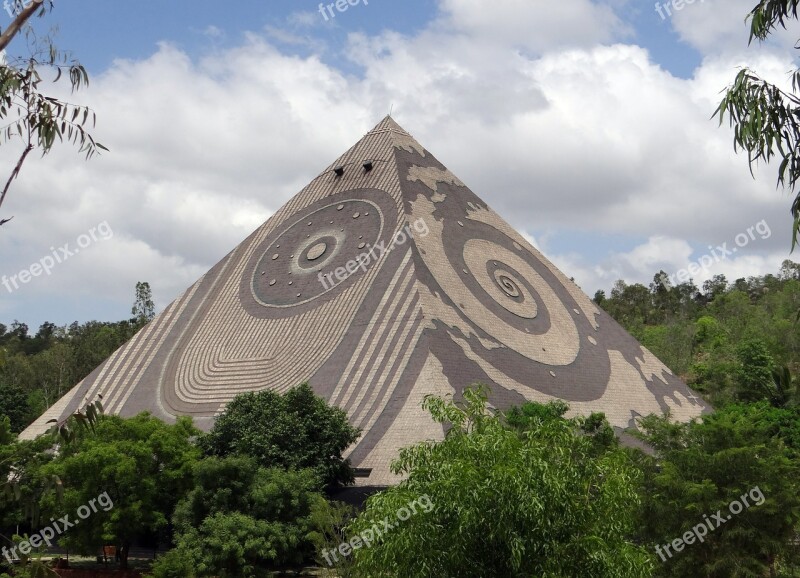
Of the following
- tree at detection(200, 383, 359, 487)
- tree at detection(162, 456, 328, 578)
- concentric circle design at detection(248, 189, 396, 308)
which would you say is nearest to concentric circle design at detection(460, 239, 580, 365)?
concentric circle design at detection(248, 189, 396, 308)

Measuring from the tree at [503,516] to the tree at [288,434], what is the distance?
11453 millimetres

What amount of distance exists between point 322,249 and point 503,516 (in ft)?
79.2

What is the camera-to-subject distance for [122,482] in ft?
67.5

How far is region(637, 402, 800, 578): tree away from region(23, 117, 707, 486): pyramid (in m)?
8.16

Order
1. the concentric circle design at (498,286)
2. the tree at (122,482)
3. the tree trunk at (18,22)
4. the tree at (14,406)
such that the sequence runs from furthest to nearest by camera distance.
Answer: the tree at (14,406) < the concentric circle design at (498,286) < the tree at (122,482) < the tree trunk at (18,22)

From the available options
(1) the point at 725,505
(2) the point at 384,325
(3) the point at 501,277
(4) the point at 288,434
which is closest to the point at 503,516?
(1) the point at 725,505

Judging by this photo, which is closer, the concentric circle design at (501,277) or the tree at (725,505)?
the tree at (725,505)

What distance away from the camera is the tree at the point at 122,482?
20531 millimetres

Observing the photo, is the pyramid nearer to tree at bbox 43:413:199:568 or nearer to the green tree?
tree at bbox 43:413:199:568

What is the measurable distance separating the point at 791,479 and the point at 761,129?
10969mm

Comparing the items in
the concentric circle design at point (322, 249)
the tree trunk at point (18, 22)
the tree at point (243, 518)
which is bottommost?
the tree at point (243, 518)

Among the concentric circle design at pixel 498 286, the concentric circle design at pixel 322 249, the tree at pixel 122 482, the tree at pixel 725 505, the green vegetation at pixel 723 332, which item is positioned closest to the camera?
the tree at pixel 725 505

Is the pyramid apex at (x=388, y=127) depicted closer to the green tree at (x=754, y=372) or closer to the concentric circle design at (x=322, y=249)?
the concentric circle design at (x=322, y=249)

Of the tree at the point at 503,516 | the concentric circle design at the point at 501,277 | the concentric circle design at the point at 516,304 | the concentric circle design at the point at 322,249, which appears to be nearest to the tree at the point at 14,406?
the concentric circle design at the point at 322,249
